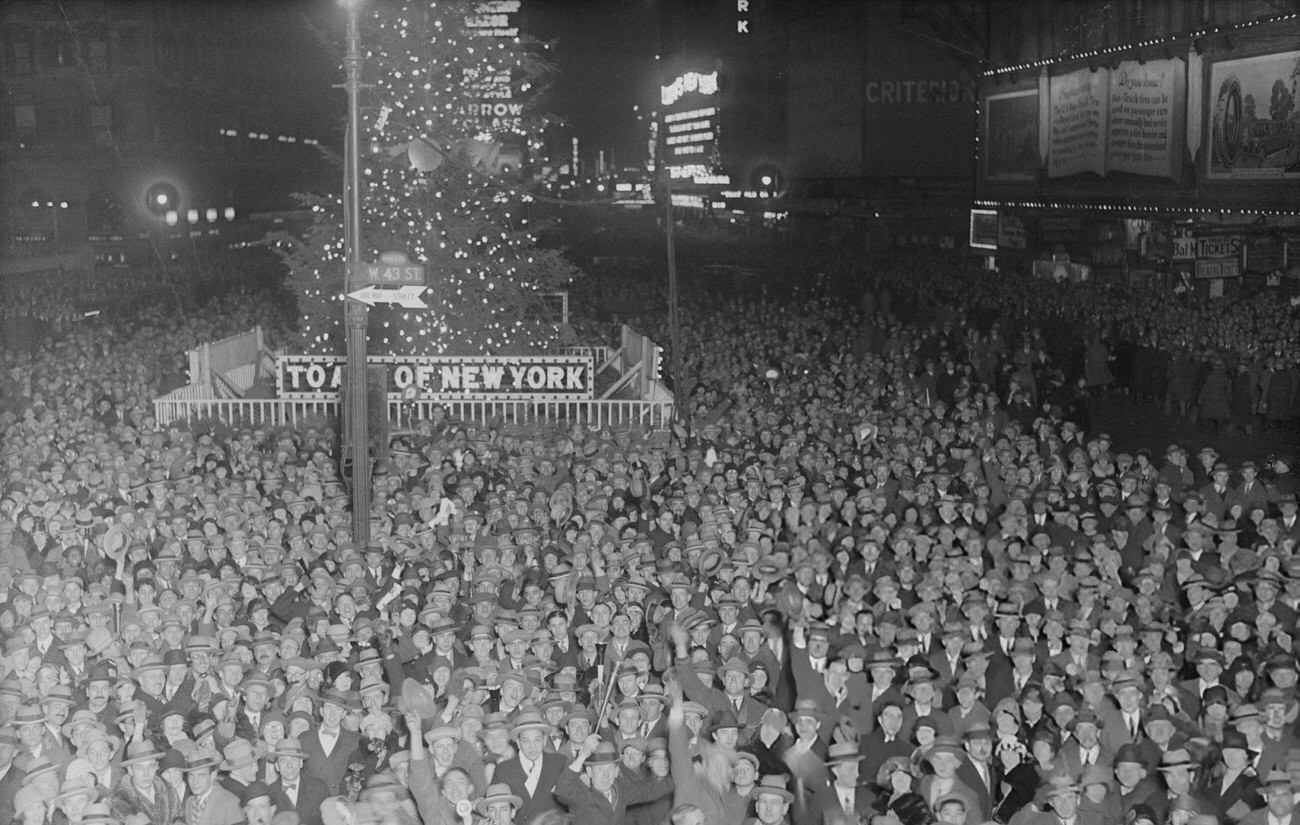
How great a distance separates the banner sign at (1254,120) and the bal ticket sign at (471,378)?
14989mm

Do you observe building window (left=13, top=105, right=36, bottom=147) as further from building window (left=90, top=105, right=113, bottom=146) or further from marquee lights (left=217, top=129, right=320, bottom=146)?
marquee lights (left=217, top=129, right=320, bottom=146)

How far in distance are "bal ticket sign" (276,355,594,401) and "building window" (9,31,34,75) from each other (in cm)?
4468

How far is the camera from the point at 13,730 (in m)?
8.43

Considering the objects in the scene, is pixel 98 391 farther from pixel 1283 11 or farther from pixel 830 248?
pixel 830 248

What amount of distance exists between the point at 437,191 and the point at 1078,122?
69.5 ft

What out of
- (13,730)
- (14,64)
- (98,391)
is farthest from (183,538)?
(14,64)

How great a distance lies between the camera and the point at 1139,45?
112ft

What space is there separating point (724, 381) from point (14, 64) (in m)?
45.4

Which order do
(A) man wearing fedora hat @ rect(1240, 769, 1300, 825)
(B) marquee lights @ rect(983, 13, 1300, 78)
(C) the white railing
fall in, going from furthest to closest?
(B) marquee lights @ rect(983, 13, 1300, 78) < (C) the white railing < (A) man wearing fedora hat @ rect(1240, 769, 1300, 825)

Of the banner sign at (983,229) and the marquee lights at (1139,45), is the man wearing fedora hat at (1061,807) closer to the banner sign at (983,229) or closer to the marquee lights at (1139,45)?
the marquee lights at (1139,45)

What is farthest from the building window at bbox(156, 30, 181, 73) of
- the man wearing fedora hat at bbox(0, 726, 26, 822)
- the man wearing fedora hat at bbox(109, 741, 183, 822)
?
the man wearing fedora hat at bbox(109, 741, 183, 822)

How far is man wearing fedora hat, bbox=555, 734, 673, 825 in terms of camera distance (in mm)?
7844

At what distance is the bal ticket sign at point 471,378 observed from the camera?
20.0 m

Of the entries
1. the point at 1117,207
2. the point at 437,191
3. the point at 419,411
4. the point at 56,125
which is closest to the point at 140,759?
the point at 419,411
